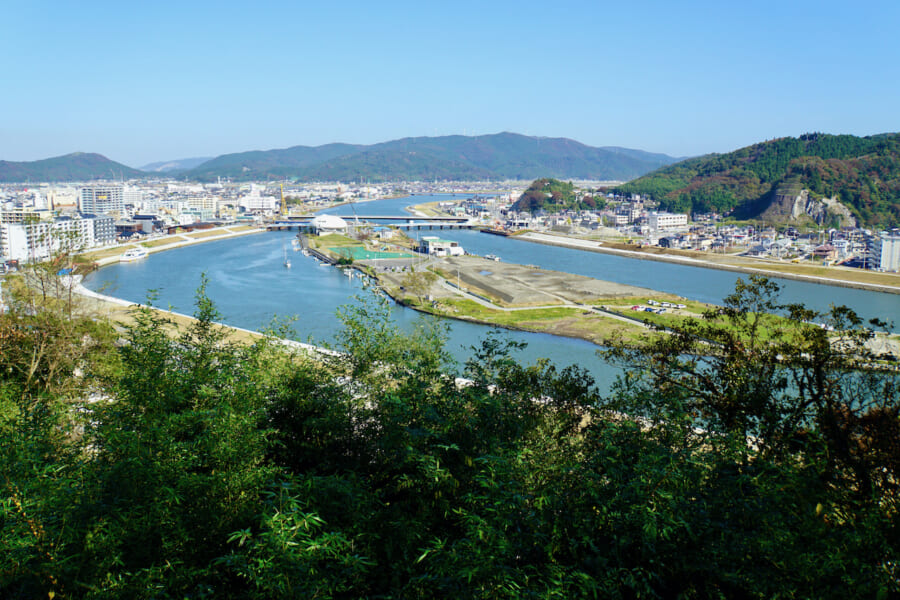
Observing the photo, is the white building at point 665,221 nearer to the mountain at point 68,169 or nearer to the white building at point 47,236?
the white building at point 47,236

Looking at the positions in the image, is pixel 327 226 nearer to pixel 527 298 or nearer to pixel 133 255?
pixel 133 255

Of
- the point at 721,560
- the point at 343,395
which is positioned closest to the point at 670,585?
the point at 721,560

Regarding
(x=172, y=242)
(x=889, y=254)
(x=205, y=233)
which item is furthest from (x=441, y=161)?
(x=889, y=254)

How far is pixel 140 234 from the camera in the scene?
2312 centimetres

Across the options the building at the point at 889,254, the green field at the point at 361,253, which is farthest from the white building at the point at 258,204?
the building at the point at 889,254

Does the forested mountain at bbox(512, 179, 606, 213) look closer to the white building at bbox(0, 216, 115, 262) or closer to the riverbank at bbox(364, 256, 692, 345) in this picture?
the riverbank at bbox(364, 256, 692, 345)

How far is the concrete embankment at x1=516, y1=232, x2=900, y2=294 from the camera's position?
45.1 ft

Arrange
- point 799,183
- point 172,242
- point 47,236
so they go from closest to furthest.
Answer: point 47,236 < point 172,242 < point 799,183

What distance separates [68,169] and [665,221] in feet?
236

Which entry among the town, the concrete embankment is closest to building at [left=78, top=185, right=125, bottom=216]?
the town

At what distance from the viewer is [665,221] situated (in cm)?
2805

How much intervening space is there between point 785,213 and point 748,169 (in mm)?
10411

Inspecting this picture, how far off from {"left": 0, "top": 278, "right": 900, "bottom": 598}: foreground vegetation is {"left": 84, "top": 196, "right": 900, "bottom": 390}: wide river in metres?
3.86

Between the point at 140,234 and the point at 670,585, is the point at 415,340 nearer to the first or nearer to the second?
the point at 670,585
